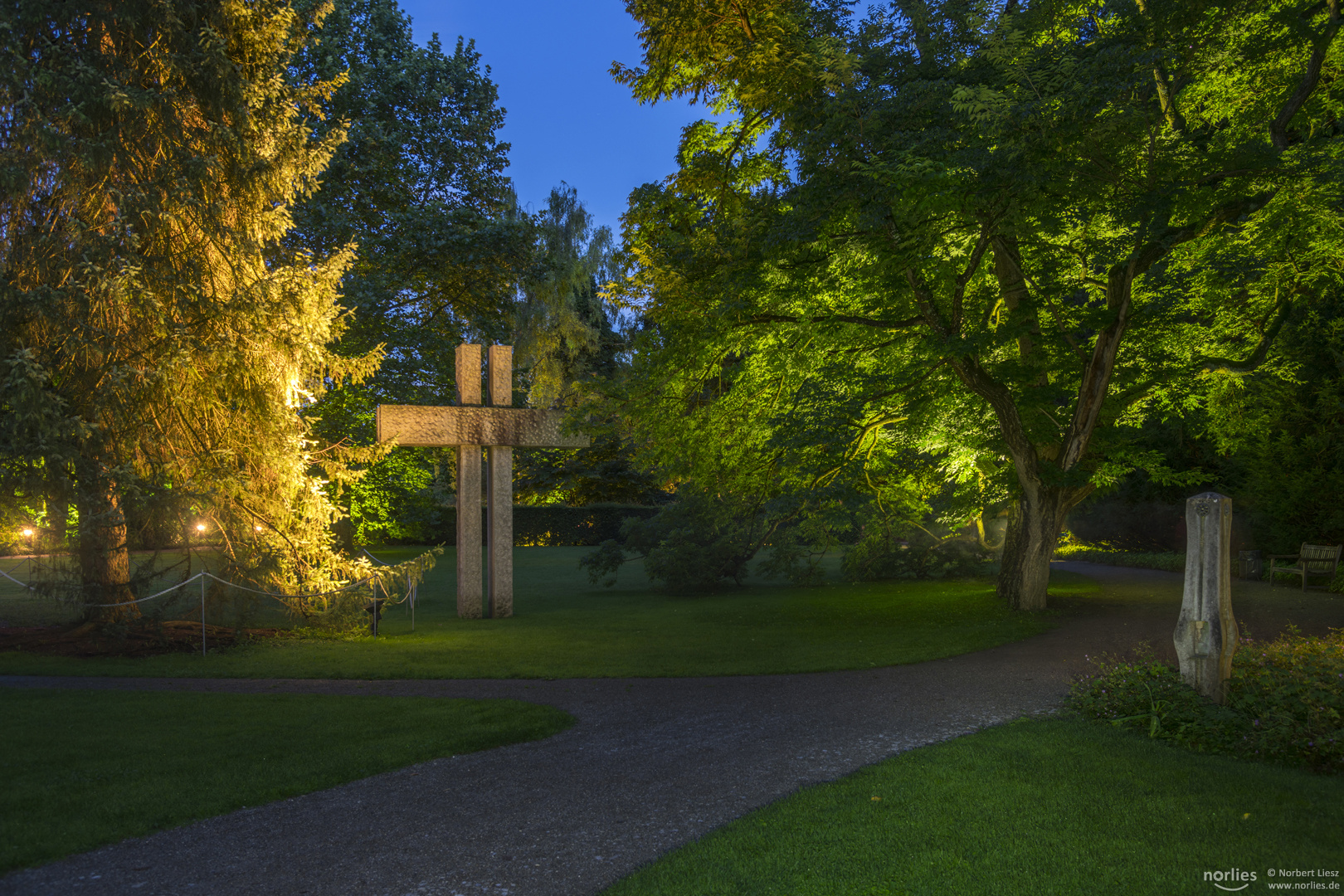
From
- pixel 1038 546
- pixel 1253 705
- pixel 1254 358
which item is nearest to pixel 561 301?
pixel 1038 546

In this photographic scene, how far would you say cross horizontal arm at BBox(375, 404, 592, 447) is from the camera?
51.1 feet

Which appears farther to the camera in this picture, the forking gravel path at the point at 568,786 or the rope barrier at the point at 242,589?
the rope barrier at the point at 242,589

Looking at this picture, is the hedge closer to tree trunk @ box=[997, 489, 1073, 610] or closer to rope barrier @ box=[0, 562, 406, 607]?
rope barrier @ box=[0, 562, 406, 607]

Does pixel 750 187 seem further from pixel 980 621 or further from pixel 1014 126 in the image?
pixel 980 621

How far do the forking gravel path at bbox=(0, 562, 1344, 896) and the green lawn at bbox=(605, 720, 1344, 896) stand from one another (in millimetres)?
432

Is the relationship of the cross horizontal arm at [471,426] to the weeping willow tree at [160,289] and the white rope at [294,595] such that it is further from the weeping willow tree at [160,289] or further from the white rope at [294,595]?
the white rope at [294,595]

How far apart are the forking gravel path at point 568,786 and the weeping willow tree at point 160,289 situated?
300cm

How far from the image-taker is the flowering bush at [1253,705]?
6.13 metres

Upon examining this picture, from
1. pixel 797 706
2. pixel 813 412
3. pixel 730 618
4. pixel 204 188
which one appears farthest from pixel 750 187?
pixel 797 706

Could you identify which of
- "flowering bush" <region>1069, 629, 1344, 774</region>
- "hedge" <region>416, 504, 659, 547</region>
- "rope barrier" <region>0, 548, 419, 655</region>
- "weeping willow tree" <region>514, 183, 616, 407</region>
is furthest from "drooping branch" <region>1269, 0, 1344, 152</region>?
"hedge" <region>416, 504, 659, 547</region>

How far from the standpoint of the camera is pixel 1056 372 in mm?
16031

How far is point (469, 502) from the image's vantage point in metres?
16.2

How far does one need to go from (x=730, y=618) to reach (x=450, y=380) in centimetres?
1513

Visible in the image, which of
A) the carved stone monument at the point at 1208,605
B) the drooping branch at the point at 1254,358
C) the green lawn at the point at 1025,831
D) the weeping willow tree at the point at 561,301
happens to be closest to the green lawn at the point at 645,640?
the carved stone monument at the point at 1208,605
